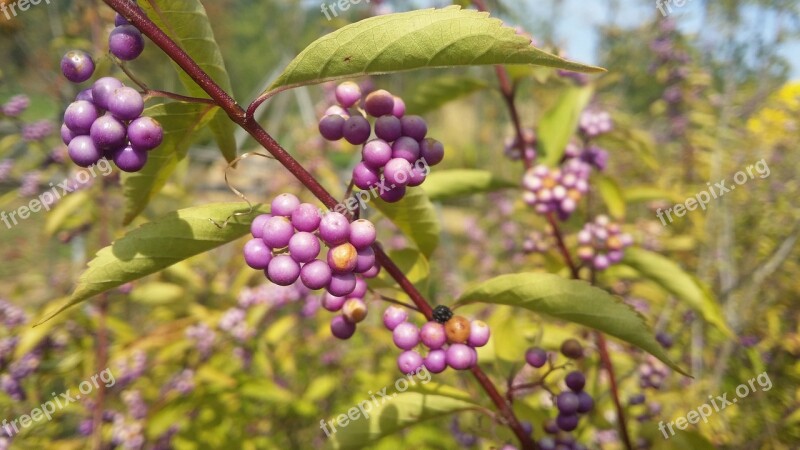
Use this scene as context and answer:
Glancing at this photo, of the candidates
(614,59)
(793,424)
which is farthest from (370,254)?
(614,59)

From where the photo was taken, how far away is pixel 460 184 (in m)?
2.10

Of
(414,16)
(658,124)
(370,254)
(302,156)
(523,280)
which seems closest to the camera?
(414,16)

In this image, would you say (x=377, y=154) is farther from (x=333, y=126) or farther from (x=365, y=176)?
(x=333, y=126)

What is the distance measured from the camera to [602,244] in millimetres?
2080

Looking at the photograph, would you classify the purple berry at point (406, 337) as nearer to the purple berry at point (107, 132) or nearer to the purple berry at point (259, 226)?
the purple berry at point (259, 226)

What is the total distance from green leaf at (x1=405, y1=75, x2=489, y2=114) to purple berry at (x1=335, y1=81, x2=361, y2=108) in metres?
1.06

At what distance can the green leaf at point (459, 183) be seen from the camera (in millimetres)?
2047

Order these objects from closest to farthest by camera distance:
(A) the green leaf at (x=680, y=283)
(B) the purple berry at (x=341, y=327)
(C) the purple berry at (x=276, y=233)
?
(C) the purple berry at (x=276, y=233) < (B) the purple berry at (x=341, y=327) < (A) the green leaf at (x=680, y=283)

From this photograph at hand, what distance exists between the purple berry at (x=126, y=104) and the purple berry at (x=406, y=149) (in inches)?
19.4

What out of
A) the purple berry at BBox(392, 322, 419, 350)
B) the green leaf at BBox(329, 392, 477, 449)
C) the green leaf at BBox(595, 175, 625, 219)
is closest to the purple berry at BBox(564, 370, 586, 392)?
the green leaf at BBox(329, 392, 477, 449)

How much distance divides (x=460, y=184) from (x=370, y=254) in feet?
→ 3.72

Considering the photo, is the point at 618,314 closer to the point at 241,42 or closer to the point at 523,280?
the point at 523,280

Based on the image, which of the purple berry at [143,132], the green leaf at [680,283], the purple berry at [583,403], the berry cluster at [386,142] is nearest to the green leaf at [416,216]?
the berry cluster at [386,142]

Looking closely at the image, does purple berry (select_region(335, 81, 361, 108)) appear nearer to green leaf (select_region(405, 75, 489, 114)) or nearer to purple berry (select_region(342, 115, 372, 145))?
purple berry (select_region(342, 115, 372, 145))
